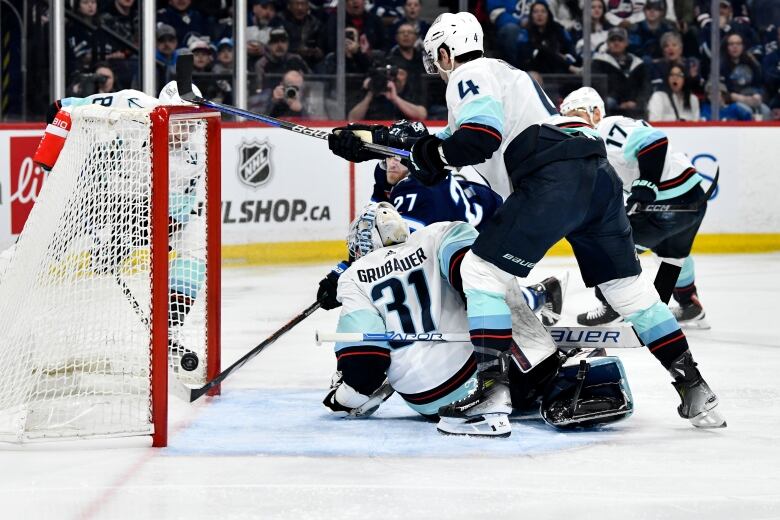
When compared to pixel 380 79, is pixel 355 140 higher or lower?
lower

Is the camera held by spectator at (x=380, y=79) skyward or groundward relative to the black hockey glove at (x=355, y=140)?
skyward

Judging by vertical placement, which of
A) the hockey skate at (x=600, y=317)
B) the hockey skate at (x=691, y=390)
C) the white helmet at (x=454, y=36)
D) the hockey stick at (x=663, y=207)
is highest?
the white helmet at (x=454, y=36)

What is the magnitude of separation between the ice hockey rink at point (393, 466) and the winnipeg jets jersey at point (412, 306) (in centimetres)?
16

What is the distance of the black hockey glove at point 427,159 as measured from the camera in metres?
3.09

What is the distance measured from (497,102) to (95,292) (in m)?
1.10

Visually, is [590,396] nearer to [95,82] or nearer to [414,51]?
[95,82]

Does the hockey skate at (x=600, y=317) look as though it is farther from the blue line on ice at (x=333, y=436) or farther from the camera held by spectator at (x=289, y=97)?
the camera held by spectator at (x=289, y=97)

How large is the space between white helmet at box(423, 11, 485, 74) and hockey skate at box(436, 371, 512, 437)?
75cm

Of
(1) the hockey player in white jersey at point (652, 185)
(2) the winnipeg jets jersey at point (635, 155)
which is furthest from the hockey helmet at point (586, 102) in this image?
(2) the winnipeg jets jersey at point (635, 155)

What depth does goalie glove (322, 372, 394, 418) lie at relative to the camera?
10.6 ft

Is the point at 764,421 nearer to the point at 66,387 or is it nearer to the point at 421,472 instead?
the point at 421,472

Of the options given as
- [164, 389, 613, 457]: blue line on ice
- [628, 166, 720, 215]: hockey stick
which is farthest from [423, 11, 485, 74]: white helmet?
[628, 166, 720, 215]: hockey stick

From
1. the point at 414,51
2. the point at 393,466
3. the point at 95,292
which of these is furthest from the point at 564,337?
the point at 414,51

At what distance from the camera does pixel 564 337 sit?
10.6 feet
